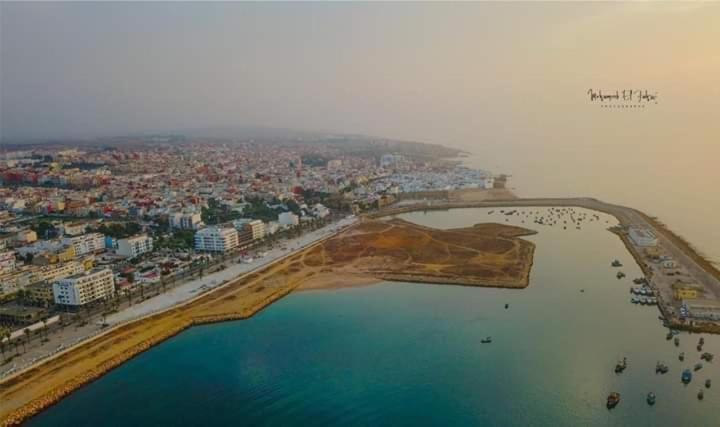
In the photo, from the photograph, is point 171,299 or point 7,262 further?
point 7,262

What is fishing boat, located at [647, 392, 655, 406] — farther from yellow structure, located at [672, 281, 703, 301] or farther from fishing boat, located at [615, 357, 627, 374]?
yellow structure, located at [672, 281, 703, 301]

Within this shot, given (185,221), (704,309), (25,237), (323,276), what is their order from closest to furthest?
(704,309) → (323,276) → (25,237) → (185,221)

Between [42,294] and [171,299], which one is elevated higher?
[42,294]

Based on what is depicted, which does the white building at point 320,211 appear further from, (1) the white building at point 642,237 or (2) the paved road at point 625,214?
(1) the white building at point 642,237

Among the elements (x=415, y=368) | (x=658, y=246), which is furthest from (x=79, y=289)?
(x=658, y=246)

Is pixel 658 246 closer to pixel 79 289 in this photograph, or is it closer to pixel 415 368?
pixel 415 368

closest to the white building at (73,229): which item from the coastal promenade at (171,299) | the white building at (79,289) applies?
the coastal promenade at (171,299)
